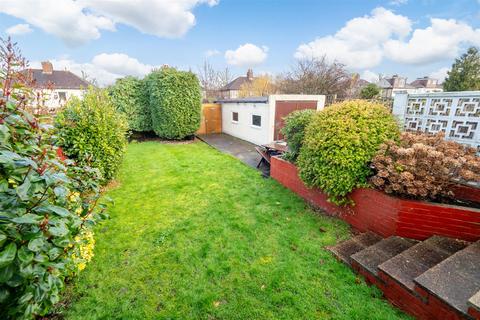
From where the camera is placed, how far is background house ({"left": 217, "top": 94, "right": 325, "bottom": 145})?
10.4m

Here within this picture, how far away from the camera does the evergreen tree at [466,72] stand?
61.5ft

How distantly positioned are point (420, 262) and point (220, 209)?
3.36 m

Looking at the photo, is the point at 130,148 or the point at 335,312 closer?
the point at 335,312

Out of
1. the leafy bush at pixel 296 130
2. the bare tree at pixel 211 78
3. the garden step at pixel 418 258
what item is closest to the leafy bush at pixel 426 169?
the garden step at pixel 418 258

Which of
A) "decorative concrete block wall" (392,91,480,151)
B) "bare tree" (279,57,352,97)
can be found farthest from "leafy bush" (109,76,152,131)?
"bare tree" (279,57,352,97)

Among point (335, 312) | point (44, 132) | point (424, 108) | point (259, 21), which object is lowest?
point (335, 312)

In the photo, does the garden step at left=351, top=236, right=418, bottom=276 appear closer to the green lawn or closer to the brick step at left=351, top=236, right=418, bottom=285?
the brick step at left=351, top=236, right=418, bottom=285

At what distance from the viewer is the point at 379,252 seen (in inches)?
117

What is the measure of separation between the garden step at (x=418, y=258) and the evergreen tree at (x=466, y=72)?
2448 centimetres

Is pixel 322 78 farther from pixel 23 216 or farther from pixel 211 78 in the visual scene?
pixel 23 216

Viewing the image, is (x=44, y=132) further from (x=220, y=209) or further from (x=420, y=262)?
(x=420, y=262)

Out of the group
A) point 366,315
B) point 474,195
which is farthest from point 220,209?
point 474,195

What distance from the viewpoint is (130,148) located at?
11023mm

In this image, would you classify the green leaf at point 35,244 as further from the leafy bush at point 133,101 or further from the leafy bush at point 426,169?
the leafy bush at point 133,101
